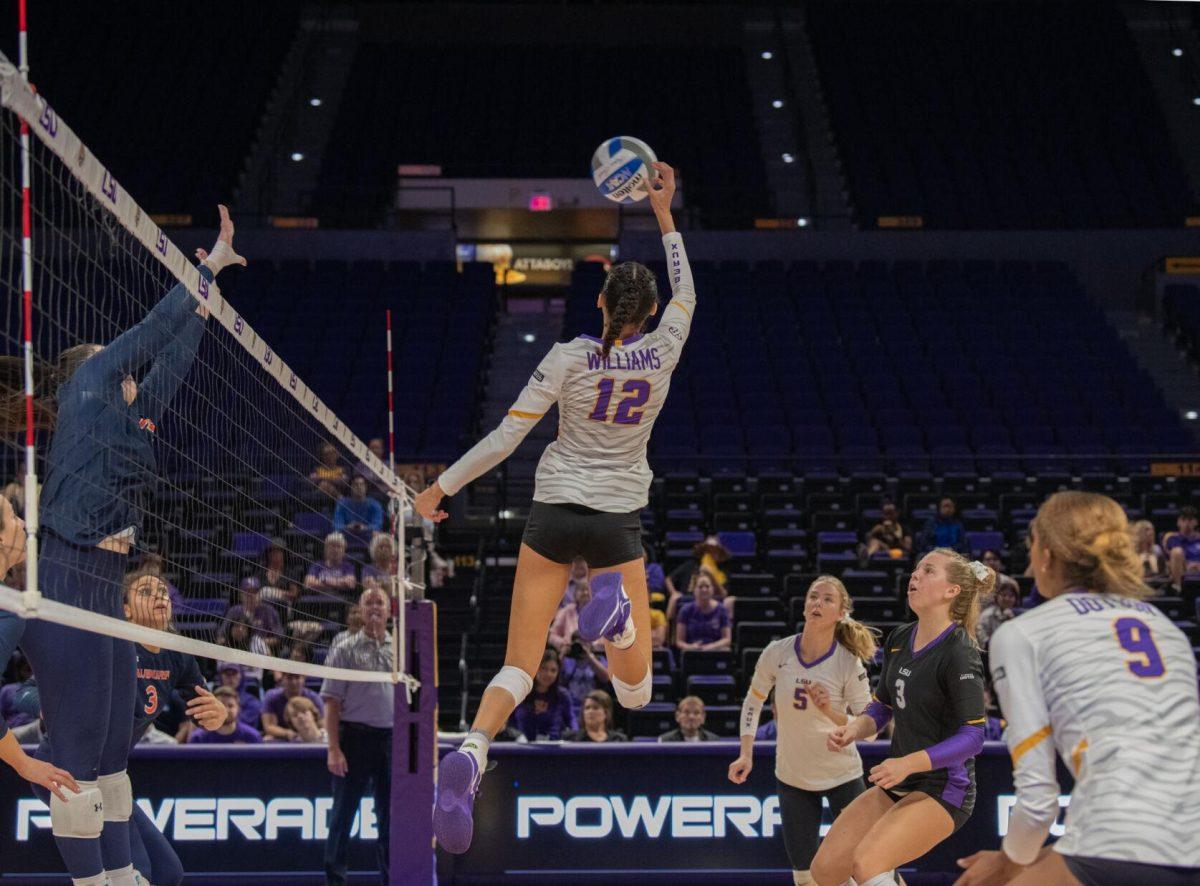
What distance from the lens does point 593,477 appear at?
5191 mm

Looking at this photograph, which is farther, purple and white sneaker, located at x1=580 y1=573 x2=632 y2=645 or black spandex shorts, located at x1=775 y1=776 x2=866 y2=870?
black spandex shorts, located at x1=775 y1=776 x2=866 y2=870

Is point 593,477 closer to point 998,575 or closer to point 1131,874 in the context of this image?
point 1131,874

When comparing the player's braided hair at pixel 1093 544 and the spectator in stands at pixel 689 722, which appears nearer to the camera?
the player's braided hair at pixel 1093 544

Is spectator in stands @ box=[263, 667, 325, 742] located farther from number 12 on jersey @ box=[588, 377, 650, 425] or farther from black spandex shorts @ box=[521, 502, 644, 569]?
number 12 on jersey @ box=[588, 377, 650, 425]

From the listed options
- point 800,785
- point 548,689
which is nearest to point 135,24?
point 548,689

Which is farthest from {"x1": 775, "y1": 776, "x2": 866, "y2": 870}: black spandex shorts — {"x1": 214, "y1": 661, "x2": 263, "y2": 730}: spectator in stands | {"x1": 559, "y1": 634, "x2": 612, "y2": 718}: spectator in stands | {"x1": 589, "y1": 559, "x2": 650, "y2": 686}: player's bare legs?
{"x1": 214, "y1": 661, "x2": 263, "y2": 730}: spectator in stands

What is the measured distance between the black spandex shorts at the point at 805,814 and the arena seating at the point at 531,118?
15.6 meters

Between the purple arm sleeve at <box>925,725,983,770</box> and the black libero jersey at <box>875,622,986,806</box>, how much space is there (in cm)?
6

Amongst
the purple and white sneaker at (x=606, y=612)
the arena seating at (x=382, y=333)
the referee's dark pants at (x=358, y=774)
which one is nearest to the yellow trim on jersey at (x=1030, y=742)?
the purple and white sneaker at (x=606, y=612)

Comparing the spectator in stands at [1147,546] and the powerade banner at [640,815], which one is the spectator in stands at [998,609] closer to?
the spectator in stands at [1147,546]

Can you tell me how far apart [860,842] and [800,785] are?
1293 mm

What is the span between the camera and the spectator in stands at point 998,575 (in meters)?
11.7

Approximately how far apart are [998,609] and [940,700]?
19.6 ft

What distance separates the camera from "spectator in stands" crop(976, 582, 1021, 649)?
36.9 ft
